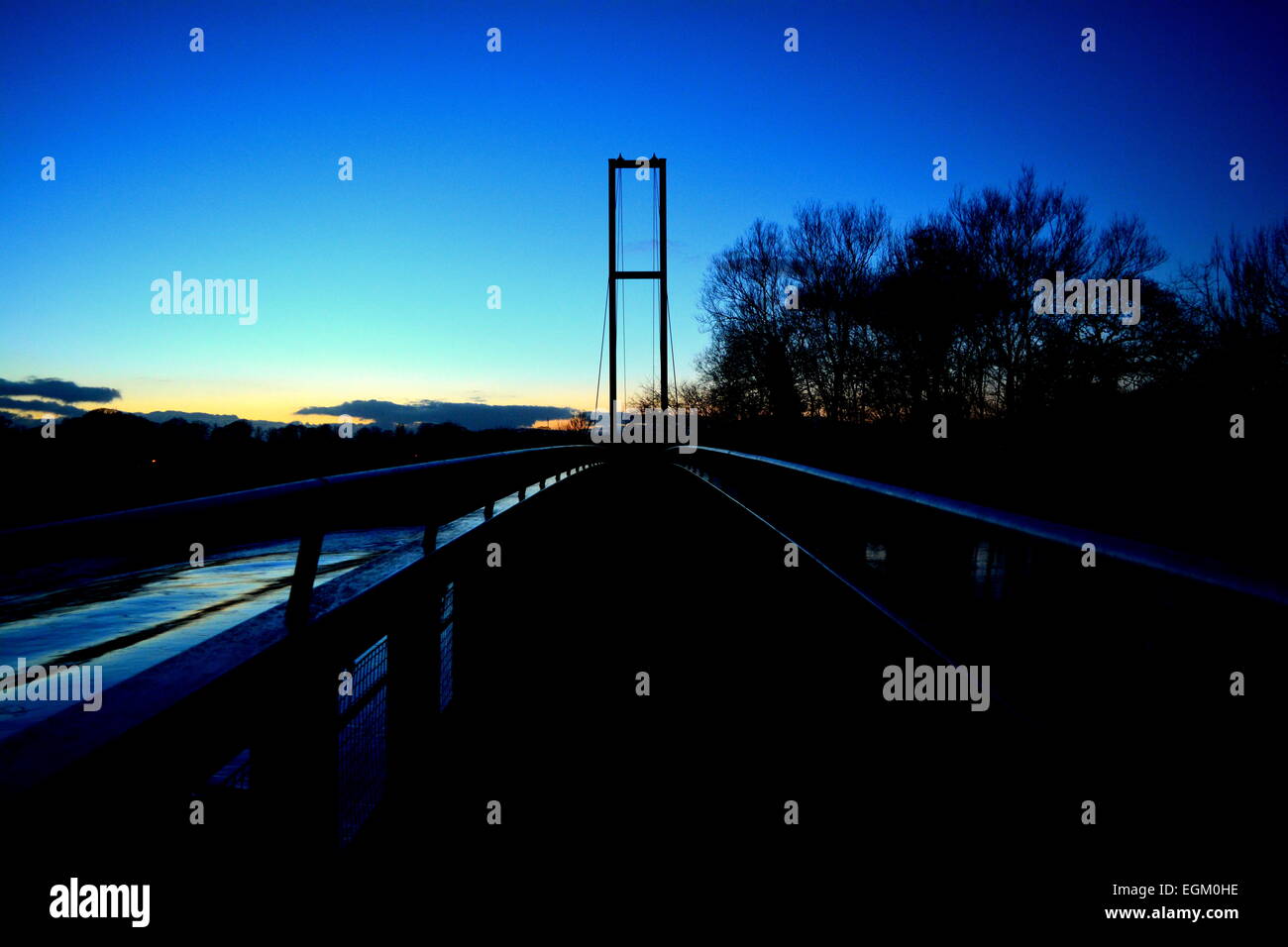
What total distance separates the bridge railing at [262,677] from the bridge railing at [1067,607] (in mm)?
1753

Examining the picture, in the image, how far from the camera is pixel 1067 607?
211cm

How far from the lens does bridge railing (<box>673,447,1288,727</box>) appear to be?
4.48 ft

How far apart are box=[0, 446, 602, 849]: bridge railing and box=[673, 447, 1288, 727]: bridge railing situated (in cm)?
175

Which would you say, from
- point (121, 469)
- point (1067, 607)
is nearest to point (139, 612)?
point (121, 469)

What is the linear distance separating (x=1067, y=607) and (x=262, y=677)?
77.2 inches

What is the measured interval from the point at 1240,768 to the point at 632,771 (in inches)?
77.1

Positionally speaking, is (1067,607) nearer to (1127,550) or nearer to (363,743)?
(1127,550)

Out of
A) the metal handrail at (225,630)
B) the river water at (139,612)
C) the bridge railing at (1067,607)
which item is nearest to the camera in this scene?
the metal handrail at (225,630)

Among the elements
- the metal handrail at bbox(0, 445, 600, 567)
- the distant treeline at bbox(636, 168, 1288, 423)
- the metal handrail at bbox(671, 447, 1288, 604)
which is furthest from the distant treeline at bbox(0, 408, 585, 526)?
the distant treeline at bbox(636, 168, 1288, 423)

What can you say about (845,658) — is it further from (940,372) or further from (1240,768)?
(940,372)

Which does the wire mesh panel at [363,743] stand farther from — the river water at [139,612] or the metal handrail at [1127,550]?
the metal handrail at [1127,550]

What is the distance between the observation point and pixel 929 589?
11.4 ft

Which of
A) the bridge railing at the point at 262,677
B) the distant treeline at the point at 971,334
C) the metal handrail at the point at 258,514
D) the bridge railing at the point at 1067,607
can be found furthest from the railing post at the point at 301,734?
the distant treeline at the point at 971,334

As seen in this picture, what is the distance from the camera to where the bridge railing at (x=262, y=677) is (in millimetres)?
1214
